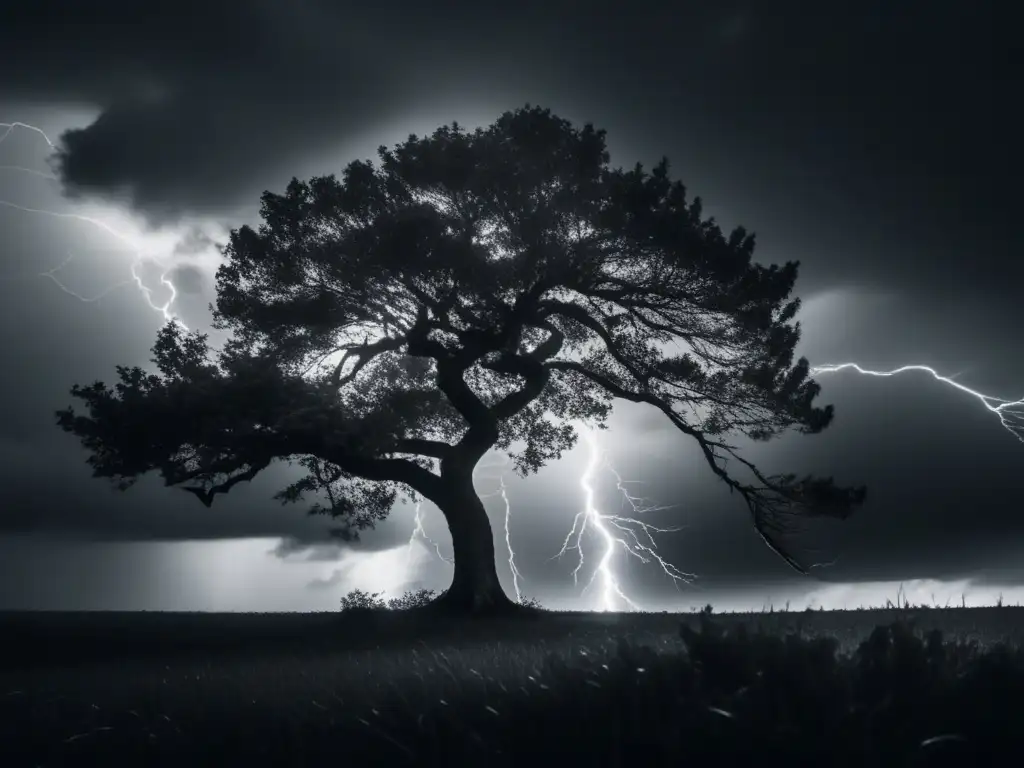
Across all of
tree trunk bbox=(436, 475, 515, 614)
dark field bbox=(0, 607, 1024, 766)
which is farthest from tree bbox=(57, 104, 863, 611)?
dark field bbox=(0, 607, 1024, 766)

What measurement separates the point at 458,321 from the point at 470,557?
14.4 ft

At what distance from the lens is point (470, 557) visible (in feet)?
52.3

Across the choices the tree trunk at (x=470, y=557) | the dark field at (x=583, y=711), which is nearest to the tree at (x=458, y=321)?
the tree trunk at (x=470, y=557)

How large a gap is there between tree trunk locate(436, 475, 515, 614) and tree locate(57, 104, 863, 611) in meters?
0.04

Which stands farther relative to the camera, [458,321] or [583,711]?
[458,321]

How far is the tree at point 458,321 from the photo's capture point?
1357 centimetres

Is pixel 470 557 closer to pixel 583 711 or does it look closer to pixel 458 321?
pixel 458 321

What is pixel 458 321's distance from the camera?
16.4 m

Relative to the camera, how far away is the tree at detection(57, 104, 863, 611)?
534 inches

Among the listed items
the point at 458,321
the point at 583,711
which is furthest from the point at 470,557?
the point at 583,711

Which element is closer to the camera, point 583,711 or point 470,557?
point 583,711

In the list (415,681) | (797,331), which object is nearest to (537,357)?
(797,331)

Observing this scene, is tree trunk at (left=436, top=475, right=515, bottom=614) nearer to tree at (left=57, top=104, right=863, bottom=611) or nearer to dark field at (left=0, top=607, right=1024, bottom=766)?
tree at (left=57, top=104, right=863, bottom=611)

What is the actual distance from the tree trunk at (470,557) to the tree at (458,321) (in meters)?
0.04
